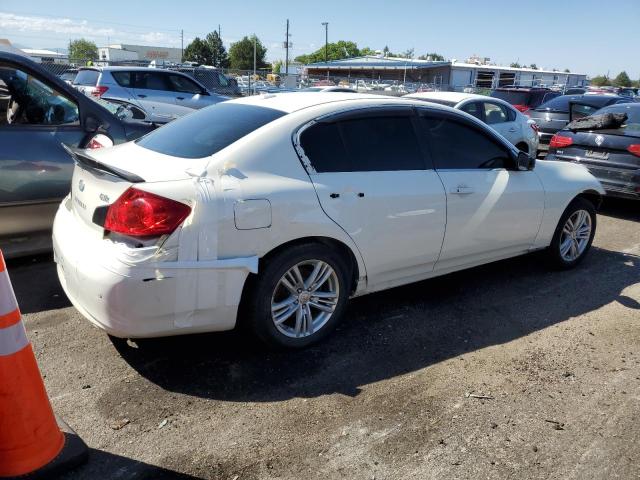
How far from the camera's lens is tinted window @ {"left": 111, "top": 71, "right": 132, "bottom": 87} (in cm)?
1354

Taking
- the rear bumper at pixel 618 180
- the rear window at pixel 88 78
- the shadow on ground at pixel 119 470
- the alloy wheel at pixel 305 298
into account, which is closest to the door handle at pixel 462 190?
the alloy wheel at pixel 305 298

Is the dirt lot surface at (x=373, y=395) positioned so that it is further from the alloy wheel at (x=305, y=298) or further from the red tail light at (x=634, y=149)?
the red tail light at (x=634, y=149)

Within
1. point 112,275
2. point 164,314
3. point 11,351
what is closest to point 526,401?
point 164,314

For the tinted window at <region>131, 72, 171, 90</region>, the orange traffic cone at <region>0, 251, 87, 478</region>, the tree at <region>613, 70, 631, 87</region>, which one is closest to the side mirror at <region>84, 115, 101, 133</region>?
the orange traffic cone at <region>0, 251, 87, 478</region>

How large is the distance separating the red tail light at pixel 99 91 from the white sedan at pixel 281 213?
10.4 metres

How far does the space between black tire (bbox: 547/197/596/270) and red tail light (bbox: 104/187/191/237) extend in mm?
3645

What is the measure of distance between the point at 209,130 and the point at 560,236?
3.40 metres

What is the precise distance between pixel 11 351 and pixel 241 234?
1.25 metres

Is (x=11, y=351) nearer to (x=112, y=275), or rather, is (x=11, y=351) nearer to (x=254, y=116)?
(x=112, y=275)

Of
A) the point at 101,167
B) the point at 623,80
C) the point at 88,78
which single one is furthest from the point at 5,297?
the point at 623,80

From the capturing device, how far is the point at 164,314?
9.62 feet

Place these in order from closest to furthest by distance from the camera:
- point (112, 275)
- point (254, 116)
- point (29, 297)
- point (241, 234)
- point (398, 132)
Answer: point (112, 275) < point (241, 234) < point (254, 116) < point (398, 132) < point (29, 297)

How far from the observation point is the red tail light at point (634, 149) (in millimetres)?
7168

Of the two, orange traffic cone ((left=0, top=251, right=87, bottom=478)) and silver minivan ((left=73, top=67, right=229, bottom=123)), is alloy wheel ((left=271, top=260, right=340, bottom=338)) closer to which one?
orange traffic cone ((left=0, top=251, right=87, bottom=478))
